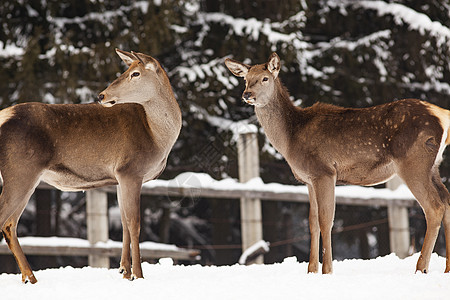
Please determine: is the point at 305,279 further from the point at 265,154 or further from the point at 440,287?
the point at 265,154

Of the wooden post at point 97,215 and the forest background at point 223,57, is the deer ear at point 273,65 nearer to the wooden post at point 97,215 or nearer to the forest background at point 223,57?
the wooden post at point 97,215

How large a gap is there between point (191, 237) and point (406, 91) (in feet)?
20.8

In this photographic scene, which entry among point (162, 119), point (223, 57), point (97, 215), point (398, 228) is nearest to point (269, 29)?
point (223, 57)

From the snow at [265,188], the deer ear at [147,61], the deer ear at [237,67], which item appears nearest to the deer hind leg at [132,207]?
the deer ear at [147,61]

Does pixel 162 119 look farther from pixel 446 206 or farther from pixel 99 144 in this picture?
pixel 446 206

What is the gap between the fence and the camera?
8.22 m

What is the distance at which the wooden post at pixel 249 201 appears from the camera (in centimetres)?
859

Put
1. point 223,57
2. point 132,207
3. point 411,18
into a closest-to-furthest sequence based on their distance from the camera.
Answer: point 132,207 → point 223,57 → point 411,18

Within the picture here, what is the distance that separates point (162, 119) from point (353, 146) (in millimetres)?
1675

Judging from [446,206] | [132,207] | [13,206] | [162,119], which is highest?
[162,119]

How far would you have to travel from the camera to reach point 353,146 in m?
5.36

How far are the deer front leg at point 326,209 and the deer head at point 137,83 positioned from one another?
64.2 inches

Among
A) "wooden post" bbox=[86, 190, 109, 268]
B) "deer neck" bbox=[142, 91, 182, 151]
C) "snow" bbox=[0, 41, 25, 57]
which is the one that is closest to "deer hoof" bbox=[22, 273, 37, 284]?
"deer neck" bbox=[142, 91, 182, 151]

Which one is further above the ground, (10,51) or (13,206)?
(13,206)
